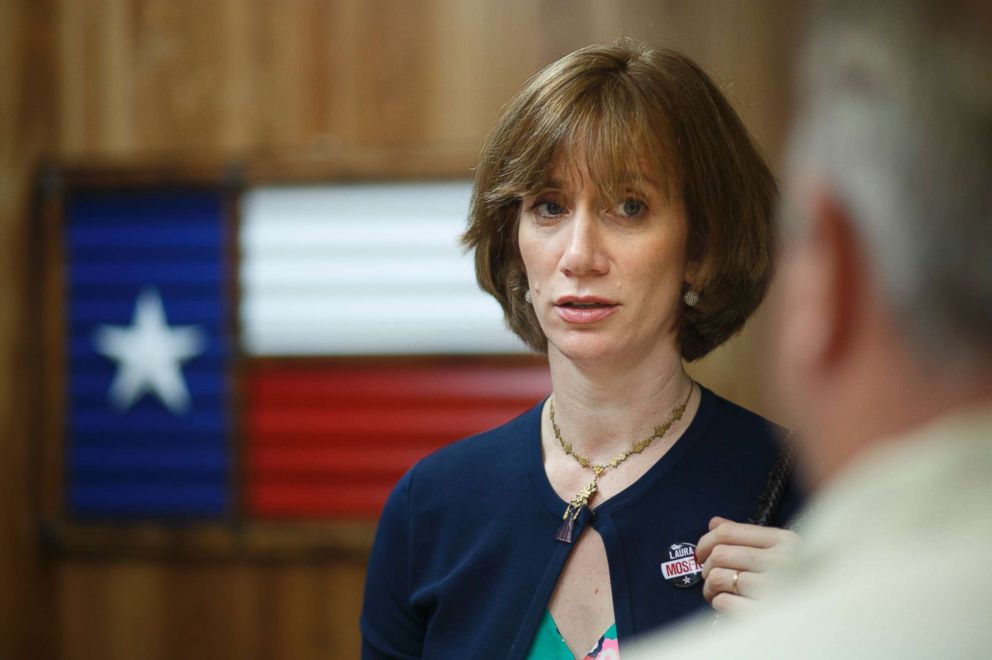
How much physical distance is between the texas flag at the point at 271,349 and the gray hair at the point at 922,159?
2933mm

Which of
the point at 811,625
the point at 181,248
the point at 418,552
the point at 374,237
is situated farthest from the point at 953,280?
the point at 181,248

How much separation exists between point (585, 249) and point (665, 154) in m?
0.17

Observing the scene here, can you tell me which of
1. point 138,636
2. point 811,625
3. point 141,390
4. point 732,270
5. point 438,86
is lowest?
point 138,636

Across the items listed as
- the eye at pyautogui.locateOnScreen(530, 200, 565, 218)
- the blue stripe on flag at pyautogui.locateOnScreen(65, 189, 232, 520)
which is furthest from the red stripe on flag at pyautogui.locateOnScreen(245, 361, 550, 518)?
the eye at pyautogui.locateOnScreen(530, 200, 565, 218)

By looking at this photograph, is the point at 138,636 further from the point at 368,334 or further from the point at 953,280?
the point at 953,280

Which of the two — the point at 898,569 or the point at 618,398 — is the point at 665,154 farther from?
the point at 898,569

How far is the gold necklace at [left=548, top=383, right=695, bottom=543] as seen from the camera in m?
1.59

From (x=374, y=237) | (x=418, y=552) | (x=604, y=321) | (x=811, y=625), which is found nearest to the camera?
(x=811, y=625)

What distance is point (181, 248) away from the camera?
12.5 ft

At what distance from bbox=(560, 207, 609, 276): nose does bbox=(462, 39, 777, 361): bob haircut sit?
0.04 metres

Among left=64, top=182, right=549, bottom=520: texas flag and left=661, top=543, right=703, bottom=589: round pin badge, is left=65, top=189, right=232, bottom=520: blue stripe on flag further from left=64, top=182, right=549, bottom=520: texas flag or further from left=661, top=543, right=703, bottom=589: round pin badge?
left=661, top=543, right=703, bottom=589: round pin badge

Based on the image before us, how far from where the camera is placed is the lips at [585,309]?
1.56 meters

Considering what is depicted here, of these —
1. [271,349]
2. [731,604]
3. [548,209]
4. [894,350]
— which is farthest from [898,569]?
[271,349]

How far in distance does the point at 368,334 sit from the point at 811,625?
3138 millimetres
